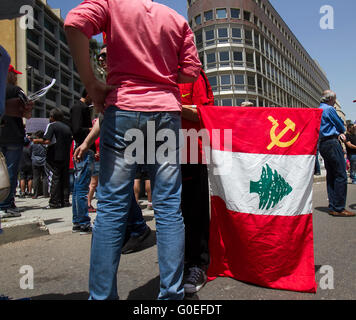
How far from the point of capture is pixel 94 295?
1429 millimetres

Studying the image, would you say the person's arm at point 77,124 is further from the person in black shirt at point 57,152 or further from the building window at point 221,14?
the building window at point 221,14

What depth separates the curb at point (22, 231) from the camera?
3291 mm

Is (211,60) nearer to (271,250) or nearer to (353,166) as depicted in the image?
(353,166)

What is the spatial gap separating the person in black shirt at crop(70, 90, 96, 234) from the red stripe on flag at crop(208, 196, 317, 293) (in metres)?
1.95

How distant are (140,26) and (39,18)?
51.7 metres

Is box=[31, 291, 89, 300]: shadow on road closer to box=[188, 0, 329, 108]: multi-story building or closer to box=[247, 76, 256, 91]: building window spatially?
box=[188, 0, 329, 108]: multi-story building

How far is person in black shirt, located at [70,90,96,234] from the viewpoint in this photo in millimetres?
3477

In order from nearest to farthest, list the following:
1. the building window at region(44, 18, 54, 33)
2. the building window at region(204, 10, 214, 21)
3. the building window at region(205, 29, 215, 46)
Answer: the building window at region(205, 29, 215, 46), the building window at region(204, 10, 214, 21), the building window at region(44, 18, 54, 33)

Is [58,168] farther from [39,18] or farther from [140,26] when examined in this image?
[39,18]

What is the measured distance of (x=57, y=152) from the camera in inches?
220

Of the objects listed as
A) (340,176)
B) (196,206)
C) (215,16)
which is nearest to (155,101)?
(196,206)

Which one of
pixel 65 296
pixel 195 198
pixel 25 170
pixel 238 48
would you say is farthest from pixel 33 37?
pixel 65 296

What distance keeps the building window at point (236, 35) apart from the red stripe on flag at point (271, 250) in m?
42.5

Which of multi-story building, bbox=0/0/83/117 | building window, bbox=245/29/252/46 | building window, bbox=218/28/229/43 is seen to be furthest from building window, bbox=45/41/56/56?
building window, bbox=245/29/252/46
